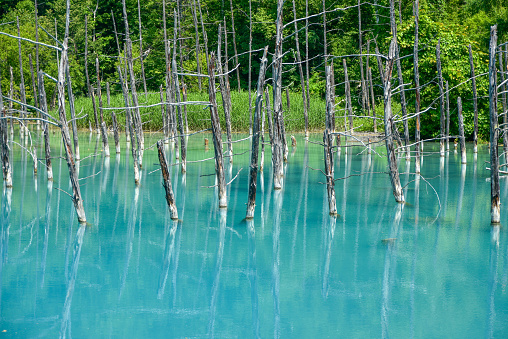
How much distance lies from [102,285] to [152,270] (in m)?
0.91

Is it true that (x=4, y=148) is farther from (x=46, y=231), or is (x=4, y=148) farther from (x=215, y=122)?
(x=215, y=122)

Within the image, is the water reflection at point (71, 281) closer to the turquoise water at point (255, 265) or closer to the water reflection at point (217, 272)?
the turquoise water at point (255, 265)

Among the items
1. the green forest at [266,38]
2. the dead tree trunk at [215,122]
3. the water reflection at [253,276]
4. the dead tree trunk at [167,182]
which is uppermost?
the green forest at [266,38]

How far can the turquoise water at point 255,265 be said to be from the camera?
23.5 ft

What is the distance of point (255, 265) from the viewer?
9.50 m

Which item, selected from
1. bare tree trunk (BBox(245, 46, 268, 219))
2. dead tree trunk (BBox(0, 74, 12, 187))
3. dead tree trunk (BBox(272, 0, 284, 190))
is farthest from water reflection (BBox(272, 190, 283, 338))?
dead tree trunk (BBox(0, 74, 12, 187))

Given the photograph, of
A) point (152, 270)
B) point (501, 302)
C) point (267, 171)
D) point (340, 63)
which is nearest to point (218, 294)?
point (152, 270)

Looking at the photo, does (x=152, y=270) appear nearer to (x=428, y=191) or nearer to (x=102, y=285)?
(x=102, y=285)

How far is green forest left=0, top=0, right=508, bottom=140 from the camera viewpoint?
85.8 ft

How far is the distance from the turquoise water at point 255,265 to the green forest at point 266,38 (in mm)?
11456

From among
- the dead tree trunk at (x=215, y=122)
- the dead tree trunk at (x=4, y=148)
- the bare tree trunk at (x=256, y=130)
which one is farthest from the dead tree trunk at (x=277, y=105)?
the dead tree trunk at (x=4, y=148)

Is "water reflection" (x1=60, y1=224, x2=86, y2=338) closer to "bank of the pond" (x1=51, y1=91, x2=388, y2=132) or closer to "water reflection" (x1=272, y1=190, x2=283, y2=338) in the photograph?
"water reflection" (x1=272, y1=190, x2=283, y2=338)

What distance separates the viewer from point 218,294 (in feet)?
26.8

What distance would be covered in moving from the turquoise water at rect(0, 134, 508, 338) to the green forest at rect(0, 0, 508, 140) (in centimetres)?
1146
